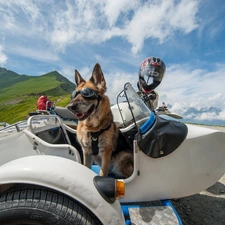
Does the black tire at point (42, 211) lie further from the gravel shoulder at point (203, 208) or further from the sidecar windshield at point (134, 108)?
the gravel shoulder at point (203, 208)

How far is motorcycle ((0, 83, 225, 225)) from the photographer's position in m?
1.49

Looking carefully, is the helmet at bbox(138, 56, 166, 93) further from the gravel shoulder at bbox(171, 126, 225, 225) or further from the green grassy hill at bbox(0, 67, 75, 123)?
the green grassy hill at bbox(0, 67, 75, 123)

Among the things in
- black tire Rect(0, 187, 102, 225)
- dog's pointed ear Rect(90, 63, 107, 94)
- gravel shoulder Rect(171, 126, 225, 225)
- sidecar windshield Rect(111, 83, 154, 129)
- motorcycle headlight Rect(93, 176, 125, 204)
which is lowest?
gravel shoulder Rect(171, 126, 225, 225)

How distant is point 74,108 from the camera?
2582 millimetres

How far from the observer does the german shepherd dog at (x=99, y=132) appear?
2.66 metres

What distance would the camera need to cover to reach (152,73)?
3824 mm

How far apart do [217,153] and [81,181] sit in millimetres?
1731

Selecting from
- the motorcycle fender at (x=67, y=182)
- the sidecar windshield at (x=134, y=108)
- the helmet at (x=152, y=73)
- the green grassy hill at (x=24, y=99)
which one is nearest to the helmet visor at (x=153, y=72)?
the helmet at (x=152, y=73)

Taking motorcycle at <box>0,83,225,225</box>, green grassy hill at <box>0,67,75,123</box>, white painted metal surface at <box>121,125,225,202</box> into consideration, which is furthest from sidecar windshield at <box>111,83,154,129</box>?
green grassy hill at <box>0,67,75,123</box>

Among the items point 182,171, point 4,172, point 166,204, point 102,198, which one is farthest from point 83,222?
point 182,171

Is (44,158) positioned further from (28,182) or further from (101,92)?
(101,92)

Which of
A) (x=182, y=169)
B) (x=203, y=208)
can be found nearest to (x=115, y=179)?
(x=182, y=169)

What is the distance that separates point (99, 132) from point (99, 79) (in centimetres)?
84

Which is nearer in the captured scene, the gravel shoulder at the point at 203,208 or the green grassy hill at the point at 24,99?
the gravel shoulder at the point at 203,208
